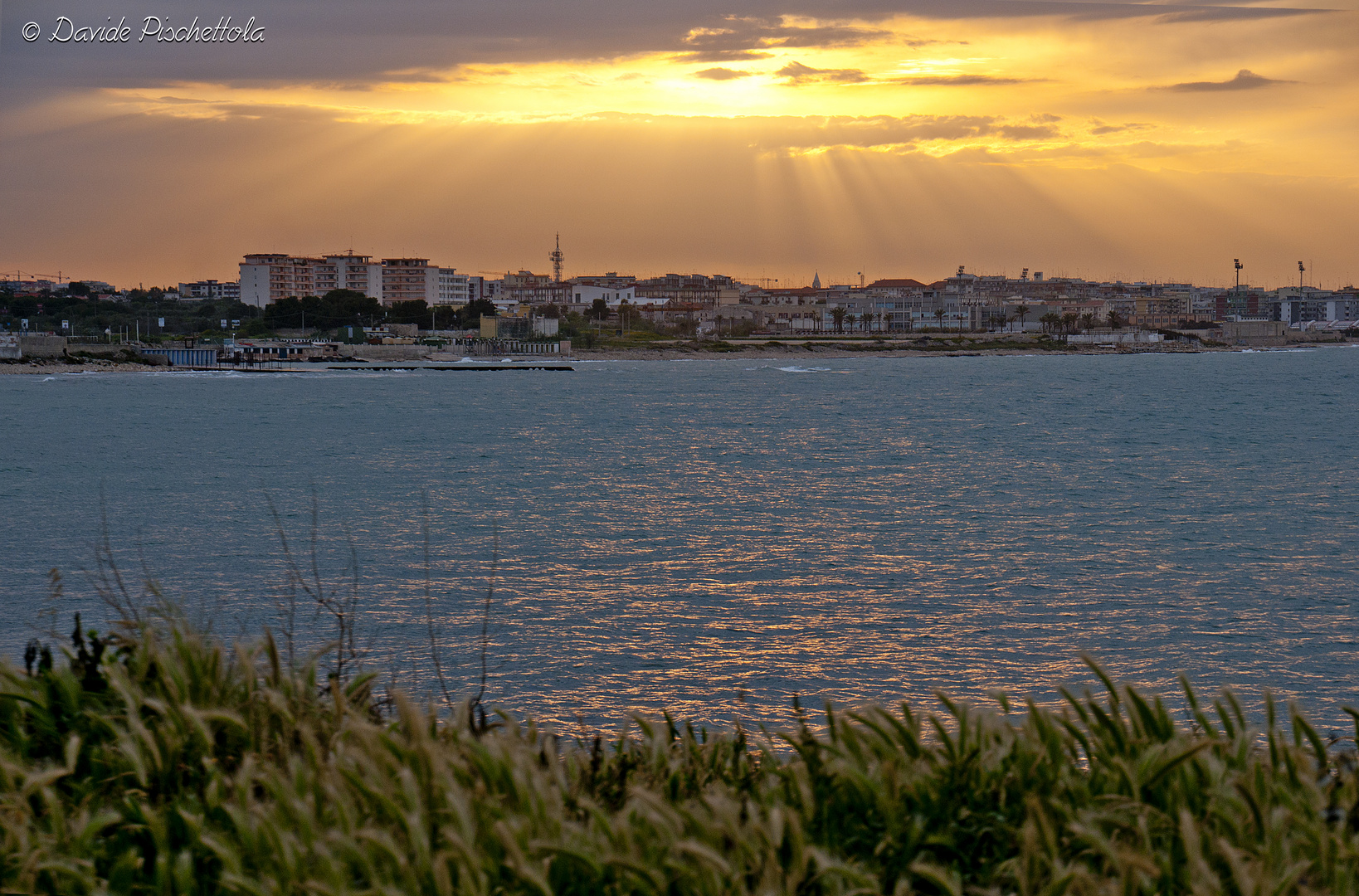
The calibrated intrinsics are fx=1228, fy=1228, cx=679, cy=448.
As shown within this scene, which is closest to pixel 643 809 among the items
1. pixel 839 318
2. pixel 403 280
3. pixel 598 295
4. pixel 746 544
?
pixel 746 544

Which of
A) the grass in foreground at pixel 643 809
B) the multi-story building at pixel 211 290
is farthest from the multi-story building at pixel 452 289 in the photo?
the grass in foreground at pixel 643 809

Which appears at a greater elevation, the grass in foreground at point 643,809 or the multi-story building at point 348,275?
the multi-story building at point 348,275

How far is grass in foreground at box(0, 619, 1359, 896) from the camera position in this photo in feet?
8.02

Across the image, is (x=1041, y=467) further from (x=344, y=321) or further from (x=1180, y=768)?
(x=344, y=321)

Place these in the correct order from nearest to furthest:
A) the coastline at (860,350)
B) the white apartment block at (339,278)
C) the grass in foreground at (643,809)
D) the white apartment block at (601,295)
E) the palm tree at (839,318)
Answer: the grass in foreground at (643,809) < the coastline at (860,350) < the white apartment block at (339,278) < the palm tree at (839,318) < the white apartment block at (601,295)

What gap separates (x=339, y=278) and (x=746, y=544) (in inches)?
5678

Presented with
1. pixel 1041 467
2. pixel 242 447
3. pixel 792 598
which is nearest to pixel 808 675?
pixel 792 598

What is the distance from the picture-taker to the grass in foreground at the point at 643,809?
2.44m

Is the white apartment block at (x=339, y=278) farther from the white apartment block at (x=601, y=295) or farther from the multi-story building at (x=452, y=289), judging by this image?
the white apartment block at (x=601, y=295)

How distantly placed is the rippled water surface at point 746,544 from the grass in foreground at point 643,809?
7.86ft

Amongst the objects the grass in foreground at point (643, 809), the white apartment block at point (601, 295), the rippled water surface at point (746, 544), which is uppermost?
the white apartment block at point (601, 295)

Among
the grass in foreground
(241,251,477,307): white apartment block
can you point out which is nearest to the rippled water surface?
the grass in foreground

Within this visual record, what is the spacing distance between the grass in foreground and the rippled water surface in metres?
2.40

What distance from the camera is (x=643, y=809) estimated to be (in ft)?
8.75
